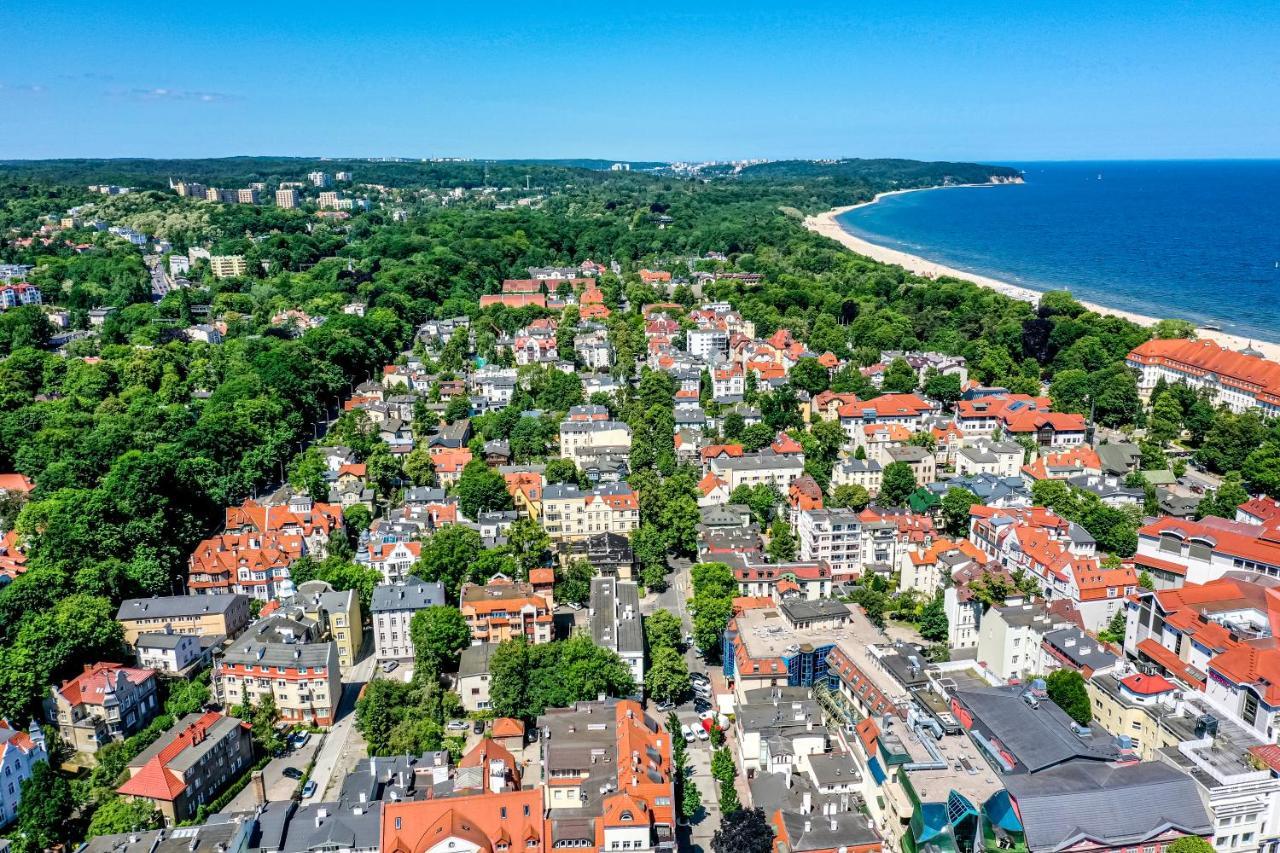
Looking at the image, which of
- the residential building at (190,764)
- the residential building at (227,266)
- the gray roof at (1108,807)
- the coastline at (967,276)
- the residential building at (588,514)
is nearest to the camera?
the gray roof at (1108,807)

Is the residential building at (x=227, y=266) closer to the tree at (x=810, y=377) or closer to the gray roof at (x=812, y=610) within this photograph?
the tree at (x=810, y=377)

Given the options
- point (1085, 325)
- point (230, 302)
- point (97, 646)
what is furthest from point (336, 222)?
point (97, 646)

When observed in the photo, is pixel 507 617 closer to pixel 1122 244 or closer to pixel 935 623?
pixel 935 623

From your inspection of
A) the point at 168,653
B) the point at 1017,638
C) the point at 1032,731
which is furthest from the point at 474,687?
the point at 1017,638

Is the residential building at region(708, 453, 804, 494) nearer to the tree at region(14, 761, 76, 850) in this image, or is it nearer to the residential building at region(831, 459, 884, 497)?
the residential building at region(831, 459, 884, 497)

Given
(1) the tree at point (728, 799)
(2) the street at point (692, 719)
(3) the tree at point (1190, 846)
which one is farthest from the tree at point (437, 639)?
(3) the tree at point (1190, 846)

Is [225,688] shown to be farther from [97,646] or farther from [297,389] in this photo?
[297,389]
